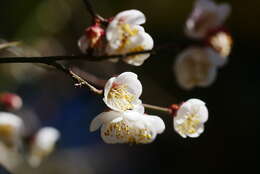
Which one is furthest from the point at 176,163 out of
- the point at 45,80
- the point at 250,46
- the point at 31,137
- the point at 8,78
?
the point at 31,137

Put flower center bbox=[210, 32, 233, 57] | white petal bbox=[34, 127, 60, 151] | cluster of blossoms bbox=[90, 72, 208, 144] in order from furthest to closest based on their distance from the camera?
white petal bbox=[34, 127, 60, 151], flower center bbox=[210, 32, 233, 57], cluster of blossoms bbox=[90, 72, 208, 144]

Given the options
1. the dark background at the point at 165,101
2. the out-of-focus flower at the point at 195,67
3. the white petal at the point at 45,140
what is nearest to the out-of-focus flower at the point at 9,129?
the white petal at the point at 45,140

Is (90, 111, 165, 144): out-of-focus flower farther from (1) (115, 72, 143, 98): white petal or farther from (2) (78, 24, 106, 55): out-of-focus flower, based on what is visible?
(2) (78, 24, 106, 55): out-of-focus flower

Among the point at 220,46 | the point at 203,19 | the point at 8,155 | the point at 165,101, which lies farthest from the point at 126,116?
the point at 165,101

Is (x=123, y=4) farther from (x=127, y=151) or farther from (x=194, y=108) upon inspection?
(x=194, y=108)

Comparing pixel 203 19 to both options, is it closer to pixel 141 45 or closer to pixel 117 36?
pixel 141 45

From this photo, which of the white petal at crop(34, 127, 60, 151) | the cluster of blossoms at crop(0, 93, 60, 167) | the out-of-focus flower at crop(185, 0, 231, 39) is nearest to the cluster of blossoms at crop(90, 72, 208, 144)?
the out-of-focus flower at crop(185, 0, 231, 39)
